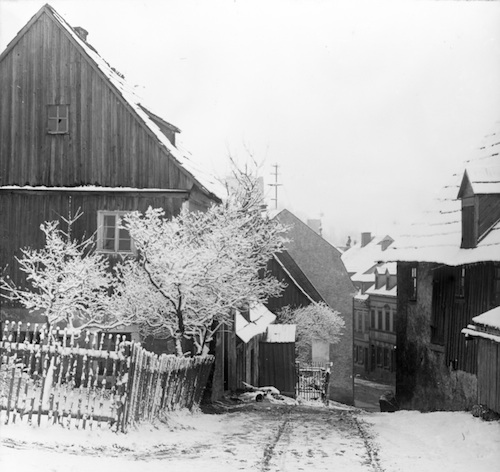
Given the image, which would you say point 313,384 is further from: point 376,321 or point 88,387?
point 88,387

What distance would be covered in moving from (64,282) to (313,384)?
19080mm

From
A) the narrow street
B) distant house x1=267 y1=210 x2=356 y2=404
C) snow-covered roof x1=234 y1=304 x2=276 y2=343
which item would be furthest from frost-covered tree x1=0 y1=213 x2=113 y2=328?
distant house x1=267 y1=210 x2=356 y2=404

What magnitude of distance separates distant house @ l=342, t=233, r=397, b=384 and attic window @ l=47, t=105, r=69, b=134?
113 feet

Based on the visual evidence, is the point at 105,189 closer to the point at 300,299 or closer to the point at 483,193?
the point at 483,193

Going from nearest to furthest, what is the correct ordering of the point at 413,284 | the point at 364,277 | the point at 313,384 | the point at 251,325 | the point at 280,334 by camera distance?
1. the point at 413,284
2. the point at 251,325
3. the point at 280,334
4. the point at 313,384
5. the point at 364,277

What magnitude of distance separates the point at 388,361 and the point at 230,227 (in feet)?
127

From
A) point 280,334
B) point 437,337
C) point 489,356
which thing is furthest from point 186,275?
point 280,334

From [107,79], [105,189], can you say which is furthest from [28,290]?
[107,79]

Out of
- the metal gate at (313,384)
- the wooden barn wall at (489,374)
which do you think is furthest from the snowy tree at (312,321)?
the wooden barn wall at (489,374)

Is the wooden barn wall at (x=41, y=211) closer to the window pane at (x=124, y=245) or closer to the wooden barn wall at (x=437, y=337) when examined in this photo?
the window pane at (x=124, y=245)

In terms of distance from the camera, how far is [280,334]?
32.1 m

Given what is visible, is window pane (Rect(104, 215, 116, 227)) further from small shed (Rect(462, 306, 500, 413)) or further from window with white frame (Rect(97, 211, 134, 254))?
small shed (Rect(462, 306, 500, 413))

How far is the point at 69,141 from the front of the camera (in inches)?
A: 765

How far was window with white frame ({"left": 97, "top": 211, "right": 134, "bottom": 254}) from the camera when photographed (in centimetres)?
1906
